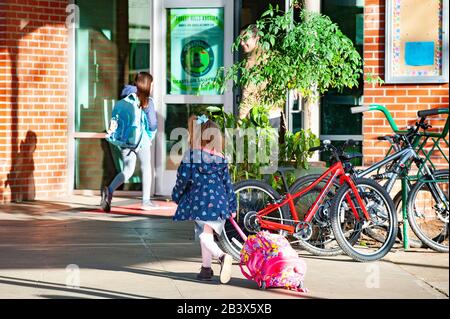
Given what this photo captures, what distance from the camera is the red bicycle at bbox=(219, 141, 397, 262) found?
8.41 metres

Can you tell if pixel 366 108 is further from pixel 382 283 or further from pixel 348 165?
pixel 382 283

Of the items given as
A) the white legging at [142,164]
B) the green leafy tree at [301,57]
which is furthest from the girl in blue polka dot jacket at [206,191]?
the white legging at [142,164]

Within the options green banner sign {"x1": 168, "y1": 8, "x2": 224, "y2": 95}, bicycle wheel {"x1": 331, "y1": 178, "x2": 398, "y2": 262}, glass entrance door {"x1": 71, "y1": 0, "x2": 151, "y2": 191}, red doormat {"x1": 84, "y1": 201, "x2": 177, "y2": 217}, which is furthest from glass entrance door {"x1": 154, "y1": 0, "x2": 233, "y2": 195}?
bicycle wheel {"x1": 331, "y1": 178, "x2": 398, "y2": 262}

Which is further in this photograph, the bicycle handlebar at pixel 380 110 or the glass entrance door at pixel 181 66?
the glass entrance door at pixel 181 66

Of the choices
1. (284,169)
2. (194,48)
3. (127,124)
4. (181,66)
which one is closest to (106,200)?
(127,124)

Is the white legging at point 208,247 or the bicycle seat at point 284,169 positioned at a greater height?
the bicycle seat at point 284,169

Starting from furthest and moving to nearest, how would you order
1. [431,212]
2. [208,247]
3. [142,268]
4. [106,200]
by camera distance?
[106,200]
[431,212]
[142,268]
[208,247]

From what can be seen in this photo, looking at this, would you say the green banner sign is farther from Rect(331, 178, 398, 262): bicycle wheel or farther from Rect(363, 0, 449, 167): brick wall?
Rect(331, 178, 398, 262): bicycle wheel

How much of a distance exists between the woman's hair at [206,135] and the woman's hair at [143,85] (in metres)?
4.34

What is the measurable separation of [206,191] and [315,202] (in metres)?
1.39

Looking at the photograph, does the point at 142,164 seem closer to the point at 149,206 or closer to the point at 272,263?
the point at 149,206

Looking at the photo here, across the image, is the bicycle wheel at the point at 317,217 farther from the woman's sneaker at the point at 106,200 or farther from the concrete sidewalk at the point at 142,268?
the woman's sneaker at the point at 106,200

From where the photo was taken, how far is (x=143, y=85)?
12039mm

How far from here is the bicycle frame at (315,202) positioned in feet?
27.7
